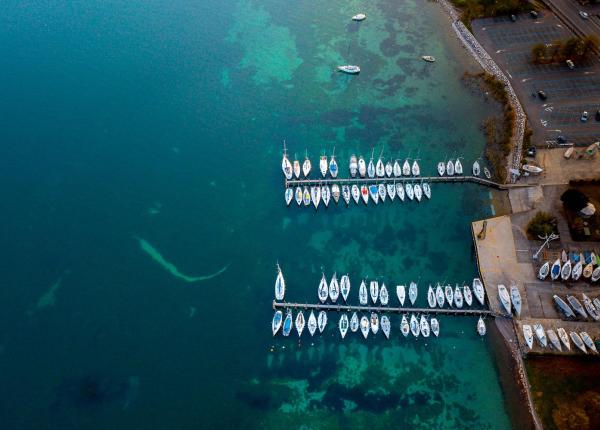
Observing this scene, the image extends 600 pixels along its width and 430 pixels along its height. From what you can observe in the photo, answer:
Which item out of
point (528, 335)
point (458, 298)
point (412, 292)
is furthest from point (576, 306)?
point (412, 292)

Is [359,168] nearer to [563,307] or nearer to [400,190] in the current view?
[400,190]

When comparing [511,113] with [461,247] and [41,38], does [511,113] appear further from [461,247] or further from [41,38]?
[41,38]

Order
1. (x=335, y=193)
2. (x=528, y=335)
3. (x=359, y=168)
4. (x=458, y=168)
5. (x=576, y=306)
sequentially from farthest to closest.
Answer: (x=359, y=168) → (x=458, y=168) → (x=335, y=193) → (x=576, y=306) → (x=528, y=335)

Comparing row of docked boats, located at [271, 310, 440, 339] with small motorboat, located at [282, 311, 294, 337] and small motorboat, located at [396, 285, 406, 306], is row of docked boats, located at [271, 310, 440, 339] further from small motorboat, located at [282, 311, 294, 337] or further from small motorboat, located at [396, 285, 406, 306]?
small motorboat, located at [396, 285, 406, 306]

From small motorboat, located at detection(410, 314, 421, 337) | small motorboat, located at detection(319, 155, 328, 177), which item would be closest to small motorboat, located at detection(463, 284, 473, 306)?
small motorboat, located at detection(410, 314, 421, 337)

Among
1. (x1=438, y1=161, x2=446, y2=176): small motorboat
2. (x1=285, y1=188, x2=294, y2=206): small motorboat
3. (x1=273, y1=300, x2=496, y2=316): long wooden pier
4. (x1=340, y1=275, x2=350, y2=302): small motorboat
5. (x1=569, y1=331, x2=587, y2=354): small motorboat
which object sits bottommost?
(x1=569, y1=331, x2=587, y2=354): small motorboat

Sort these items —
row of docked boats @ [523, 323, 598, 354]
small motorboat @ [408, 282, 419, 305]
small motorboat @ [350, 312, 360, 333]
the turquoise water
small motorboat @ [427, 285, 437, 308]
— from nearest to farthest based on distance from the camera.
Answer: row of docked boats @ [523, 323, 598, 354]
the turquoise water
small motorboat @ [350, 312, 360, 333]
small motorboat @ [427, 285, 437, 308]
small motorboat @ [408, 282, 419, 305]

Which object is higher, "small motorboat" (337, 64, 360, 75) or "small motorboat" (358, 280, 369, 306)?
"small motorboat" (337, 64, 360, 75)

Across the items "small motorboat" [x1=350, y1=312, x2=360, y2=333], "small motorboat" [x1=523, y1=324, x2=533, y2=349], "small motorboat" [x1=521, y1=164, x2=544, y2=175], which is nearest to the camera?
"small motorboat" [x1=523, y1=324, x2=533, y2=349]
